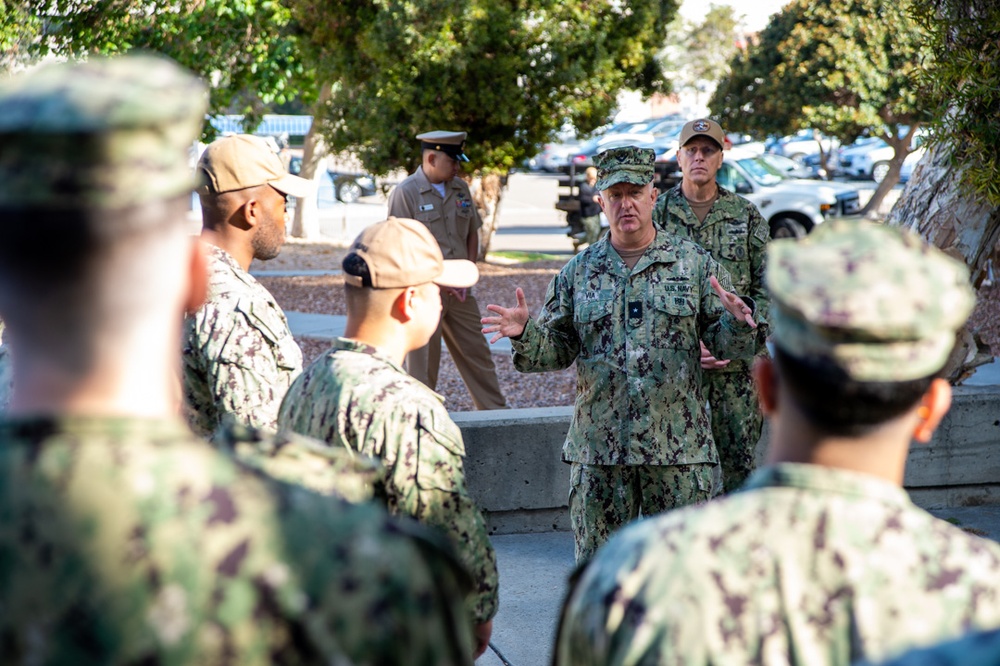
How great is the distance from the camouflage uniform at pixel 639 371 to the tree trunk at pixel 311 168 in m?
12.4

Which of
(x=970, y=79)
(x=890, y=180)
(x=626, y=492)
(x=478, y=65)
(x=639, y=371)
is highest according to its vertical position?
(x=478, y=65)

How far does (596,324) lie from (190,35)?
631 centimetres

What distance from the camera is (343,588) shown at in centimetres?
139

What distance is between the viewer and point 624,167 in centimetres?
445

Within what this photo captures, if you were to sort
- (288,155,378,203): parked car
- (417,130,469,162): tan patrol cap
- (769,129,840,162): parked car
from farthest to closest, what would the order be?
(769,129,840,162): parked car < (288,155,378,203): parked car < (417,130,469,162): tan patrol cap

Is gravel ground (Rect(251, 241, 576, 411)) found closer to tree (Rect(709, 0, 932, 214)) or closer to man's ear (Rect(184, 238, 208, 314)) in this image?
man's ear (Rect(184, 238, 208, 314))

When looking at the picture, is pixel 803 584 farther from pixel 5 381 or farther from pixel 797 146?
pixel 797 146

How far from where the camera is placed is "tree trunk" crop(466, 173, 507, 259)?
644 inches

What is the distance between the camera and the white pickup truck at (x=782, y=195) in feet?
62.6

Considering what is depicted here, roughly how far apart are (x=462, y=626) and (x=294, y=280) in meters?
13.5

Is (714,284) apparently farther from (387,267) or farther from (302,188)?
(387,267)

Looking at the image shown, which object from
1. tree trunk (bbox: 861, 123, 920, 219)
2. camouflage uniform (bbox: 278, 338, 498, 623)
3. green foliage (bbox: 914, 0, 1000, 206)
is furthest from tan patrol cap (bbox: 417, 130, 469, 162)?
tree trunk (bbox: 861, 123, 920, 219)

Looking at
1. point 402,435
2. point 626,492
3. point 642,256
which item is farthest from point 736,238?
point 402,435

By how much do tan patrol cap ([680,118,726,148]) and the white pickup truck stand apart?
13030 millimetres
